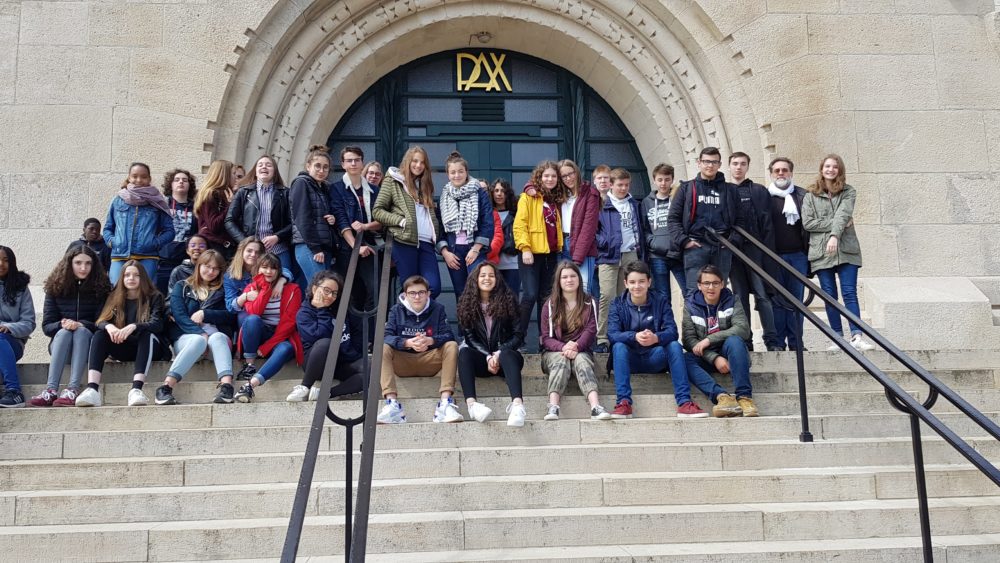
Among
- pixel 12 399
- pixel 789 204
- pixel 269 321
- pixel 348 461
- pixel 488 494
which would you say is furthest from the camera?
pixel 789 204

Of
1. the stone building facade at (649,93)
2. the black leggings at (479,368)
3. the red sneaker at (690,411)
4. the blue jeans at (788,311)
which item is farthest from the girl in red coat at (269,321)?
the blue jeans at (788,311)

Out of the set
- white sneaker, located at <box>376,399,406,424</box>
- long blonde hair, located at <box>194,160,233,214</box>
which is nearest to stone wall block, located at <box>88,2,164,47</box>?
long blonde hair, located at <box>194,160,233,214</box>

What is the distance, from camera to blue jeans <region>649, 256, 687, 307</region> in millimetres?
7324

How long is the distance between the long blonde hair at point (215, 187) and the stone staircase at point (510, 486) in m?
1.93

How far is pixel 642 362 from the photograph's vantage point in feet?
20.6

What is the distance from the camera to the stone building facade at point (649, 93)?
27.6 ft

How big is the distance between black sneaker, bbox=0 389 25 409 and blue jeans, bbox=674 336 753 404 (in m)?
4.43

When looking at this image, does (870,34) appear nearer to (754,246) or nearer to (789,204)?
(789,204)

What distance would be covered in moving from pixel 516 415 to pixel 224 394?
1.98 metres

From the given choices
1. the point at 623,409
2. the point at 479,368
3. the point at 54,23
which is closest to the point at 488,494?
the point at 623,409

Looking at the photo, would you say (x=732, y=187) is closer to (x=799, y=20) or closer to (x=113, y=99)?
(x=799, y=20)

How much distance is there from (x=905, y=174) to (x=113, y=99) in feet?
26.0

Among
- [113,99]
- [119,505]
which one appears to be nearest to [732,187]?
[119,505]

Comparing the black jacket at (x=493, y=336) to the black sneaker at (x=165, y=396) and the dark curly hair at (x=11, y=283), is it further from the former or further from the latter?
the dark curly hair at (x=11, y=283)
